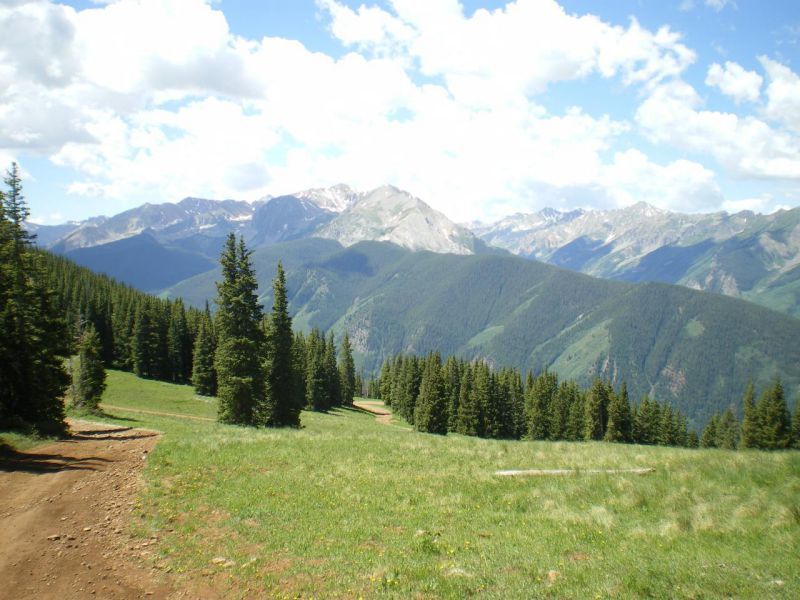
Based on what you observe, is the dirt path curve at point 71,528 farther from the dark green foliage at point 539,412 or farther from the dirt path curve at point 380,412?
the dark green foliage at point 539,412

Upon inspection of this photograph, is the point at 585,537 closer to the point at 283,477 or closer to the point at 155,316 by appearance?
the point at 283,477

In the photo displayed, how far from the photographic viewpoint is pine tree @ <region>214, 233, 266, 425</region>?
4047 centimetres

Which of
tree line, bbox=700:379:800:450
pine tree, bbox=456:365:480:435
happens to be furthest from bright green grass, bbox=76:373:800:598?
tree line, bbox=700:379:800:450

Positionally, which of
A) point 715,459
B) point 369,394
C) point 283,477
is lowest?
point 369,394

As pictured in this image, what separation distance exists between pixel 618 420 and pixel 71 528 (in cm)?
8527

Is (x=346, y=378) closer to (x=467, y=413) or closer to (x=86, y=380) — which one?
(x=467, y=413)

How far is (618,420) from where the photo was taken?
83438mm

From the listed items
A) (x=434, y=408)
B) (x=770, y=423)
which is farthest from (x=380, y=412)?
(x=770, y=423)

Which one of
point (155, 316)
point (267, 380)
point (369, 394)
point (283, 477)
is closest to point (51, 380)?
point (267, 380)

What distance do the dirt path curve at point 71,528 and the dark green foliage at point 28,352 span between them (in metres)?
8.22

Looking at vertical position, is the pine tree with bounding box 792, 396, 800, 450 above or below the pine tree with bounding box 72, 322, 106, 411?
below

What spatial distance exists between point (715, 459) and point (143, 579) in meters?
18.5

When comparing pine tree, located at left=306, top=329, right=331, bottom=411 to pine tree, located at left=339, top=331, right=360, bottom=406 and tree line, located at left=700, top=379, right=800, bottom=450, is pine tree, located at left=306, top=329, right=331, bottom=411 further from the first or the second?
tree line, located at left=700, top=379, right=800, bottom=450

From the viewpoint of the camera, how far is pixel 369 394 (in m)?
179
